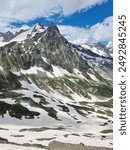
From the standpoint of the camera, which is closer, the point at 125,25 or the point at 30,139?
the point at 125,25

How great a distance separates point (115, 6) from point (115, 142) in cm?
395

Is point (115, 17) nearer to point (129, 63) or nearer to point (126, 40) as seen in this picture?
point (126, 40)

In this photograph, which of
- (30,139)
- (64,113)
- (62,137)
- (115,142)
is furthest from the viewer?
(64,113)

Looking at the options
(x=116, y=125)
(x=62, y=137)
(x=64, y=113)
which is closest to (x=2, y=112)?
(x=64, y=113)

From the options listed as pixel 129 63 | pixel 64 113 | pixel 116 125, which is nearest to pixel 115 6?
pixel 129 63

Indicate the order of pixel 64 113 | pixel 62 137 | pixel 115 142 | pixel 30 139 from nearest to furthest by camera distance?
pixel 115 142, pixel 30 139, pixel 62 137, pixel 64 113

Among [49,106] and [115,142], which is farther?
[49,106]

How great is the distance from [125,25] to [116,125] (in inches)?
117

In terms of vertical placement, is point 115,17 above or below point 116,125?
above

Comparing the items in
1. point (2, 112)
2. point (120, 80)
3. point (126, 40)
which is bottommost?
point (120, 80)

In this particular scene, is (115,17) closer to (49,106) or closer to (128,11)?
(128,11)

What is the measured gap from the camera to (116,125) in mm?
10180

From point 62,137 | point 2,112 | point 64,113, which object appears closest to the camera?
point 62,137

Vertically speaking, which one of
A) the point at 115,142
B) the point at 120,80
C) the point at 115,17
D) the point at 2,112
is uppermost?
the point at 2,112
